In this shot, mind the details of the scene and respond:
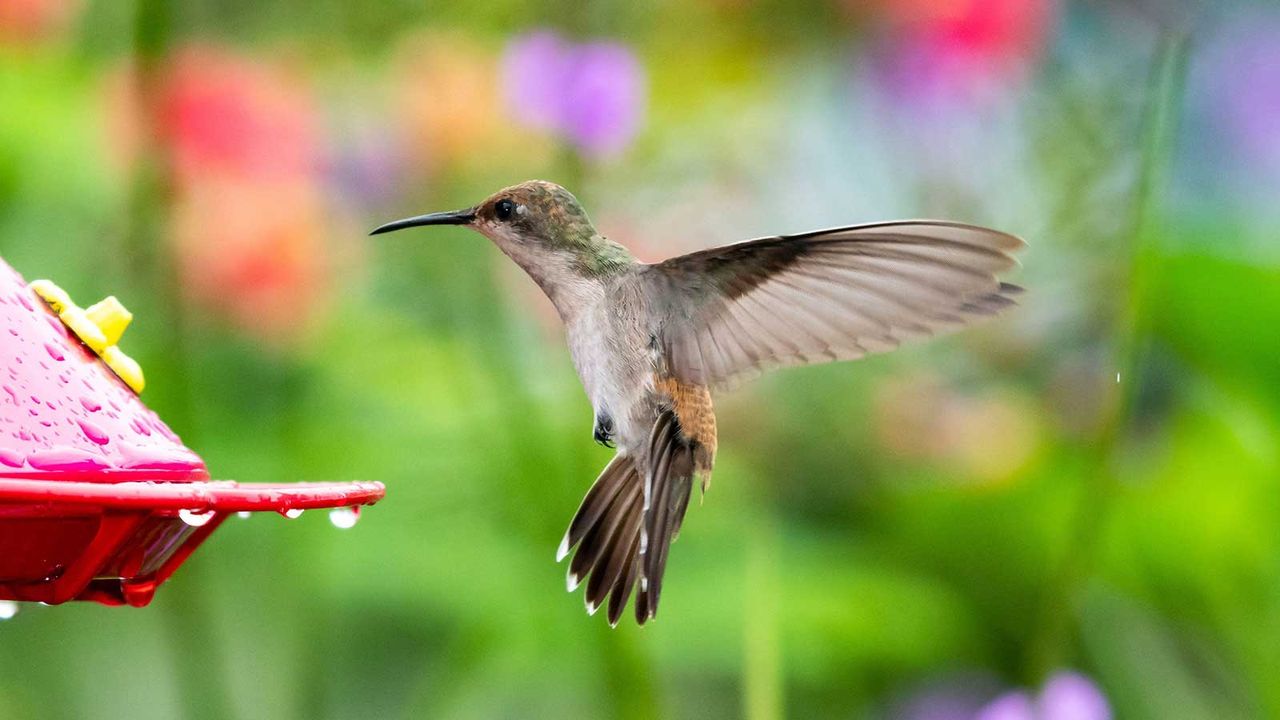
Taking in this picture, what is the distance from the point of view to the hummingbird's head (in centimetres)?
160

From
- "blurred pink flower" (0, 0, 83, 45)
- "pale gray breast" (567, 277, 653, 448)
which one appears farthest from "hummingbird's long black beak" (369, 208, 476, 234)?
"blurred pink flower" (0, 0, 83, 45)

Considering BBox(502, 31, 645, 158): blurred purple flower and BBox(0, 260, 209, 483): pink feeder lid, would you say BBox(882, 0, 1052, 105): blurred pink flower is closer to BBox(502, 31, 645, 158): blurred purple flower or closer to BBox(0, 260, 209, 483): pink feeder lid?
BBox(502, 31, 645, 158): blurred purple flower

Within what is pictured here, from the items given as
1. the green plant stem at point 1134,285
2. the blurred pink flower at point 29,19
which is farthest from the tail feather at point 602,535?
the blurred pink flower at point 29,19

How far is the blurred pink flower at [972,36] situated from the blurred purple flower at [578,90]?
2.86 ft

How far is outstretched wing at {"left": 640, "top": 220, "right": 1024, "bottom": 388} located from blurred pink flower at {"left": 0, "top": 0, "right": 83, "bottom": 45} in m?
1.42

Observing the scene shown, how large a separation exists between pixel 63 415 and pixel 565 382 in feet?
5.77

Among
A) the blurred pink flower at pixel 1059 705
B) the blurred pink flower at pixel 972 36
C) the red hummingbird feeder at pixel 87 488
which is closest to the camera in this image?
the red hummingbird feeder at pixel 87 488

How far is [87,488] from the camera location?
94 centimetres

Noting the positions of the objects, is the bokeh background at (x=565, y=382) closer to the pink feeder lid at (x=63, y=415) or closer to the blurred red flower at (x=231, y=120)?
the blurred red flower at (x=231, y=120)

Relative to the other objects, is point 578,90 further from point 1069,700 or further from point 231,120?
point 1069,700

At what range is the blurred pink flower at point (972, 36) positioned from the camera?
3260mm

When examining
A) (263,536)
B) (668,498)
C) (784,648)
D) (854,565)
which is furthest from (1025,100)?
(668,498)

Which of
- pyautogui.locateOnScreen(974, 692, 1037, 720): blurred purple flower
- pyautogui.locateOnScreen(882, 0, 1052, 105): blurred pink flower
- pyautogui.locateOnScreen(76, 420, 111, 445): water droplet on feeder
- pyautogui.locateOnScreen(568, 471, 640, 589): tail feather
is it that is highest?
pyautogui.locateOnScreen(882, 0, 1052, 105): blurred pink flower

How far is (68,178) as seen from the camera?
8.91 ft
